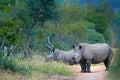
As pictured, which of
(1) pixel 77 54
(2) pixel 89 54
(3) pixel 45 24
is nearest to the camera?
(1) pixel 77 54

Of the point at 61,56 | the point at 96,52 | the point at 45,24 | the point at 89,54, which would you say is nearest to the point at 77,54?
the point at 89,54

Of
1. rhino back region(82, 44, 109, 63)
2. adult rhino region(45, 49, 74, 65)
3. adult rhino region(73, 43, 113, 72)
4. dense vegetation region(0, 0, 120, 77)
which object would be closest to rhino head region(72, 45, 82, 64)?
adult rhino region(73, 43, 113, 72)

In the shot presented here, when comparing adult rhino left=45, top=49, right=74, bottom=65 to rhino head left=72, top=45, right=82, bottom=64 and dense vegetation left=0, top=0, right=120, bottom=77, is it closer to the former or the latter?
dense vegetation left=0, top=0, right=120, bottom=77

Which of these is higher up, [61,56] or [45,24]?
[45,24]

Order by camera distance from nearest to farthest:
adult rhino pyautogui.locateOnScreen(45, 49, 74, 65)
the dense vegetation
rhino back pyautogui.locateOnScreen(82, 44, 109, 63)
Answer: the dense vegetation, rhino back pyautogui.locateOnScreen(82, 44, 109, 63), adult rhino pyautogui.locateOnScreen(45, 49, 74, 65)

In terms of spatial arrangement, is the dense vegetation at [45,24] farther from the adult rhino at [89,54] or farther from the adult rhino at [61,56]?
the adult rhino at [61,56]

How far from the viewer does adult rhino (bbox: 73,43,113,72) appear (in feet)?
73.4

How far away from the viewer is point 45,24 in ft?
109

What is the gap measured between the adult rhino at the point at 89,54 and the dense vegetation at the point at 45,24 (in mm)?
1317

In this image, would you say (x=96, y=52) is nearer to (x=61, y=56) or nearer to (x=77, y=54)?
(x=77, y=54)

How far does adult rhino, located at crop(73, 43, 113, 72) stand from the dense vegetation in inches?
51.8

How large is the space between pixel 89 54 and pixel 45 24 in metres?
11.1

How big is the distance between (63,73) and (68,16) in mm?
19534

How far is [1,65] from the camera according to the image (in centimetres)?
1672
